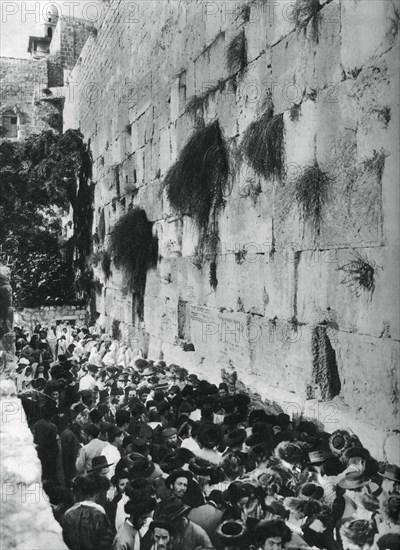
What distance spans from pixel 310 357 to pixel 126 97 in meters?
6.79

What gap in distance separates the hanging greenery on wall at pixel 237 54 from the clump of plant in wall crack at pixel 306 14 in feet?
2.98

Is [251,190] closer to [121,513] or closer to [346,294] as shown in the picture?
[346,294]

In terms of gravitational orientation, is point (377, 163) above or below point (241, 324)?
above

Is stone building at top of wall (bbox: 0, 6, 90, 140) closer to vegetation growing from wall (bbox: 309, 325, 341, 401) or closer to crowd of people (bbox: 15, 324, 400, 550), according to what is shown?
crowd of people (bbox: 15, 324, 400, 550)

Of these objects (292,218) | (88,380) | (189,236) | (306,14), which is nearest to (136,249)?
(189,236)

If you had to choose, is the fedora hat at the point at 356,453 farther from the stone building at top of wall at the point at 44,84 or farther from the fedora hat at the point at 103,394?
the stone building at top of wall at the point at 44,84

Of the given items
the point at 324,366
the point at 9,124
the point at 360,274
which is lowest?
the point at 324,366

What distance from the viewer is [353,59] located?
4227 mm

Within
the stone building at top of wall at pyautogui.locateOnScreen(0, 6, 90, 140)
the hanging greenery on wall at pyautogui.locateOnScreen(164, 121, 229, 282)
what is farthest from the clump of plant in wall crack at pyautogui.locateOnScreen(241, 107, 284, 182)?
the stone building at top of wall at pyautogui.locateOnScreen(0, 6, 90, 140)

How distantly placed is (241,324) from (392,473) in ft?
7.56

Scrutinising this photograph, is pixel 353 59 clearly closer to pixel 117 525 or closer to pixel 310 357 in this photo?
pixel 310 357

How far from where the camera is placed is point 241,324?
5.70 meters

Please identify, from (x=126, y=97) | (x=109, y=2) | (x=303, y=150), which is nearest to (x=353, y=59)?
(x=303, y=150)

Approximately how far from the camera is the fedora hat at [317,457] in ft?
12.1
